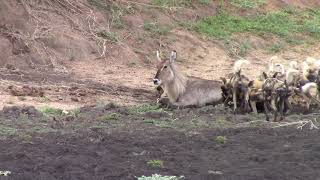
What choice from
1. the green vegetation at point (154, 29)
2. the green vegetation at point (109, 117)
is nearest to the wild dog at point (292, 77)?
the green vegetation at point (109, 117)

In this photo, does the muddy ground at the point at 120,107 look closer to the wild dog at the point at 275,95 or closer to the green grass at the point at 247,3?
the green grass at the point at 247,3

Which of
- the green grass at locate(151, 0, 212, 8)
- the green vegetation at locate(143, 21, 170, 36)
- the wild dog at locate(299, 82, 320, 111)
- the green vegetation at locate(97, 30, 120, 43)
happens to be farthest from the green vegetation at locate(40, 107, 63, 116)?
the green grass at locate(151, 0, 212, 8)

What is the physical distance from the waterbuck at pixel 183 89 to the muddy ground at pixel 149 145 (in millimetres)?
1895

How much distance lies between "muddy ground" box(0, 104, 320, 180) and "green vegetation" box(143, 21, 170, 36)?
8210mm

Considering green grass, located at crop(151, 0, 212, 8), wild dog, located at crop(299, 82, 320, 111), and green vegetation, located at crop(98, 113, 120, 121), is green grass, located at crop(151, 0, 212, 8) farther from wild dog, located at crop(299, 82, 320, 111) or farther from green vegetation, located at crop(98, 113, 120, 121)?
green vegetation, located at crop(98, 113, 120, 121)

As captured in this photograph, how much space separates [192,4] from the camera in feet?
73.5

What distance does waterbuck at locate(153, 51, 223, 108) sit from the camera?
13688mm

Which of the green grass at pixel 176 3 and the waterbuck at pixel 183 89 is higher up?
the green grass at pixel 176 3

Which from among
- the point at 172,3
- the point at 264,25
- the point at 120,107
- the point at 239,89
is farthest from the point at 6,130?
the point at 264,25

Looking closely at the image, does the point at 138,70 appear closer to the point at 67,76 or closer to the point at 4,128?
the point at 67,76

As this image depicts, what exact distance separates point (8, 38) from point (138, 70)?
3002 millimetres

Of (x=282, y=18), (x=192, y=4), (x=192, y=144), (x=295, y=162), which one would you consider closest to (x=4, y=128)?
(x=192, y=144)

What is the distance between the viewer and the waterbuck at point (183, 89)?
13688mm

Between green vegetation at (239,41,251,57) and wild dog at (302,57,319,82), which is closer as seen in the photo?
wild dog at (302,57,319,82)
